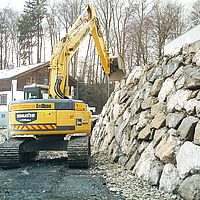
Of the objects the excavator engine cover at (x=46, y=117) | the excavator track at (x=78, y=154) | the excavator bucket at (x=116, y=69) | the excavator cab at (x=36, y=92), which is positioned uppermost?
the excavator bucket at (x=116, y=69)

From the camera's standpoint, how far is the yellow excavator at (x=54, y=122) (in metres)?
6.98

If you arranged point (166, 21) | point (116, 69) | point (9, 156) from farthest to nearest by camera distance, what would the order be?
point (166, 21), point (116, 69), point (9, 156)

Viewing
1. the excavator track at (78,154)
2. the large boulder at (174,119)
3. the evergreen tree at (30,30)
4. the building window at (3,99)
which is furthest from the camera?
the evergreen tree at (30,30)

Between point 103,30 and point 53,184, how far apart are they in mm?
23427

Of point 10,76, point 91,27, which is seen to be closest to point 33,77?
point 10,76

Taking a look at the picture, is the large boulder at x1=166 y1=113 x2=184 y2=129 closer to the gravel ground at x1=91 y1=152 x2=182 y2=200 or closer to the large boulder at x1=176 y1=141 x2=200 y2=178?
the large boulder at x1=176 y1=141 x2=200 y2=178

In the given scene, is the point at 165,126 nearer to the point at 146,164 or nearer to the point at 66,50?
the point at 146,164

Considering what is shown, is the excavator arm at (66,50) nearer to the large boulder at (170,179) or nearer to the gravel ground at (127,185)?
the gravel ground at (127,185)

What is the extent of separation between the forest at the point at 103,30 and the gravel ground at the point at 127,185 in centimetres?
1388

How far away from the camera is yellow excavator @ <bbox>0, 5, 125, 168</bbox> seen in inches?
275

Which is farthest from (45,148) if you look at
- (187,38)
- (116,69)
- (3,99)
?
(3,99)

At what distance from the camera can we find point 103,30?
1071 inches

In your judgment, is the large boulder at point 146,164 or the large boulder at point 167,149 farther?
the large boulder at point 146,164

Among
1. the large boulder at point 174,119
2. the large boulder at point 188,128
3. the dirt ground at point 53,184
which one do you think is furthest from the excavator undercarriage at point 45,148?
the large boulder at point 188,128
